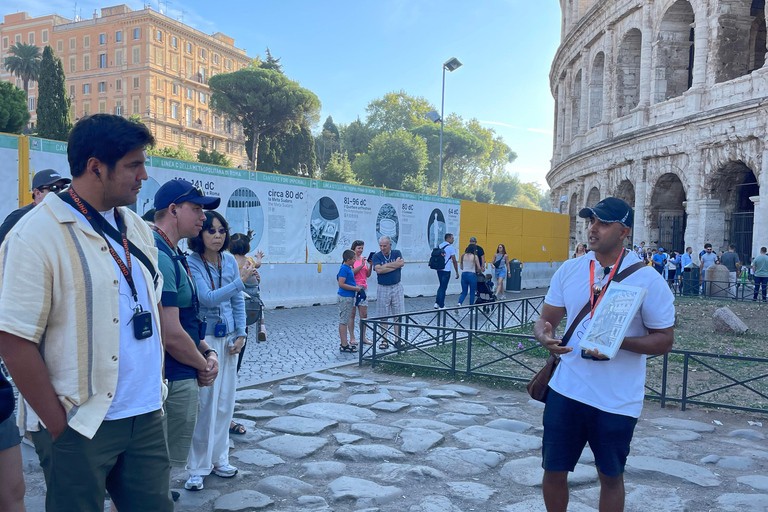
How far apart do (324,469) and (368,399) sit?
6.64 feet

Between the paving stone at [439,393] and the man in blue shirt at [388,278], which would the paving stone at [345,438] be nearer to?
the paving stone at [439,393]

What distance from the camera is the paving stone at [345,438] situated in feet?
16.9

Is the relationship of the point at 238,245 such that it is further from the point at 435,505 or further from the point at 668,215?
the point at 668,215

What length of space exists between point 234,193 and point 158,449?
10730 mm

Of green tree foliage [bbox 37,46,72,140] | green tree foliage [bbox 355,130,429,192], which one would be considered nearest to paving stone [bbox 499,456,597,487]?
green tree foliage [bbox 37,46,72,140]

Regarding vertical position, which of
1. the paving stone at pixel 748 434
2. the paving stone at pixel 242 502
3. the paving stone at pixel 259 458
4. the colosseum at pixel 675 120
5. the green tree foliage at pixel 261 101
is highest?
the green tree foliage at pixel 261 101

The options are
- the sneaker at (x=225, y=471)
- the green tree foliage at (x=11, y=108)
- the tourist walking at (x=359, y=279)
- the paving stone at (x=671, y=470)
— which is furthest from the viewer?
the green tree foliage at (x=11, y=108)

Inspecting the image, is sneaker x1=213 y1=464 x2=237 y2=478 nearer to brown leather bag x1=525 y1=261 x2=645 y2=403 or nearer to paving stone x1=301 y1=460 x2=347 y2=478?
paving stone x1=301 y1=460 x2=347 y2=478

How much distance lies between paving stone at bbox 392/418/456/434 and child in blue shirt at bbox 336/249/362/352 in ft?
11.3

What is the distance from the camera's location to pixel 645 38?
26250 mm

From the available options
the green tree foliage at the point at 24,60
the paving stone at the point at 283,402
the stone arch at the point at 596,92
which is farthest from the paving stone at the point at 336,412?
the green tree foliage at the point at 24,60

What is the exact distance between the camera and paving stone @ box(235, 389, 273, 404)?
6.35 m

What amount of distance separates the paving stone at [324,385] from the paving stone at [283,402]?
51 centimetres

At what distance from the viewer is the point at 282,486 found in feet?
13.6
